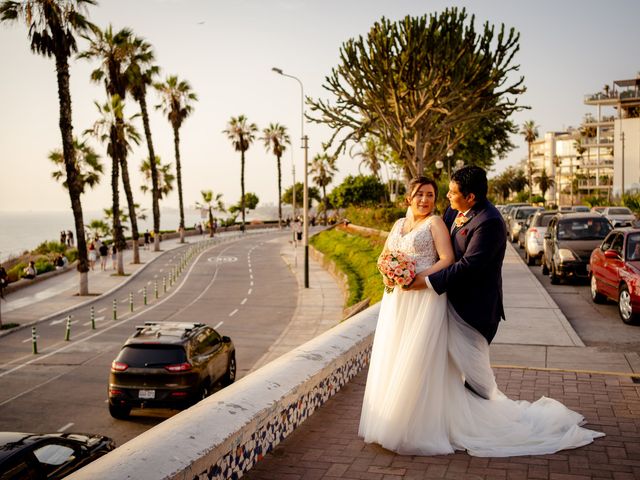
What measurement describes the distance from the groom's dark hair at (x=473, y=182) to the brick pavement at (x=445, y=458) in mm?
2076

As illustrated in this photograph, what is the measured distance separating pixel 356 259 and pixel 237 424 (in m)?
32.3

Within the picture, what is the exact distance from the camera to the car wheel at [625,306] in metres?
11.8

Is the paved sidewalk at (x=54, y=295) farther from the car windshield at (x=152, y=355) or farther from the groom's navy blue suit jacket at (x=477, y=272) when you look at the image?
the groom's navy blue suit jacket at (x=477, y=272)

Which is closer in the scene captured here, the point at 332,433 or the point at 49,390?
the point at 332,433

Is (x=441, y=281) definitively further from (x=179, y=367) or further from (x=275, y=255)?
(x=275, y=255)

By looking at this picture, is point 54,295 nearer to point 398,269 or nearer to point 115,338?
point 115,338

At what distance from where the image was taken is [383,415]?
523cm

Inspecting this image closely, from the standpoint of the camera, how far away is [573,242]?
17.7m

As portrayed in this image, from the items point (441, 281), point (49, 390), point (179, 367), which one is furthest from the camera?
point (49, 390)

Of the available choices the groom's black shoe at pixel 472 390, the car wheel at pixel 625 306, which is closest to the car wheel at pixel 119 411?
the groom's black shoe at pixel 472 390

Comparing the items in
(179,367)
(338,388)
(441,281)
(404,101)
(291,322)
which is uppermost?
(404,101)

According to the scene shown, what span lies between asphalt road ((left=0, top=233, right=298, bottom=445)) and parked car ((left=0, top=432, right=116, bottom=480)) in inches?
202

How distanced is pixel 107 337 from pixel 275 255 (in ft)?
103

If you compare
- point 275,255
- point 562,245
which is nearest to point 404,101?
point 562,245
